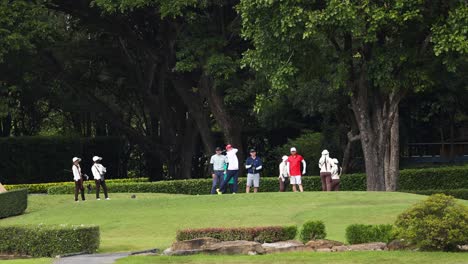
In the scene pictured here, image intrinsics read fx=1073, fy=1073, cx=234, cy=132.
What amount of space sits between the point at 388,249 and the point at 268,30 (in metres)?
16.1

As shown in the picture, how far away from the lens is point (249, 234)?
21.5m

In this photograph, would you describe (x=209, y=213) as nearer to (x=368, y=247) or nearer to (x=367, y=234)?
(x=367, y=234)

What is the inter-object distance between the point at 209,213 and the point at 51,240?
6.76 meters

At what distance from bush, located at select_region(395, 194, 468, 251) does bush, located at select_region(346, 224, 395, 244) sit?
90 cm

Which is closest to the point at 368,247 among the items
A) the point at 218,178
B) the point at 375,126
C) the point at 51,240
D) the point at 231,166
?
the point at 51,240

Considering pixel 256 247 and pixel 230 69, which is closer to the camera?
pixel 256 247

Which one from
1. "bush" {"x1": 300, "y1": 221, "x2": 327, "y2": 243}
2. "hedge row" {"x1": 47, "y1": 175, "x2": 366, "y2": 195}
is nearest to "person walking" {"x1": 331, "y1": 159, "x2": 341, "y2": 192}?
"hedge row" {"x1": 47, "y1": 175, "x2": 366, "y2": 195}

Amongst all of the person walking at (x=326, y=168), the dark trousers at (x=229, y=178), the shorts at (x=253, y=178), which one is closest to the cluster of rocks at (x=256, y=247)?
the dark trousers at (x=229, y=178)

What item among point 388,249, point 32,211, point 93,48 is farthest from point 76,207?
point 93,48

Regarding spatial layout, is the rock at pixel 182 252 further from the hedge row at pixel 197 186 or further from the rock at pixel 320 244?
the hedge row at pixel 197 186

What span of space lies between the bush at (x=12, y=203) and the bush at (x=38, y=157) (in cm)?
2206

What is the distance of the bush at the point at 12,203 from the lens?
108 feet

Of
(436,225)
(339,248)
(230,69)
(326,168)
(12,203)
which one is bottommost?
(339,248)

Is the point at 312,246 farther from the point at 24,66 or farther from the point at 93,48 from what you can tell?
the point at 93,48
